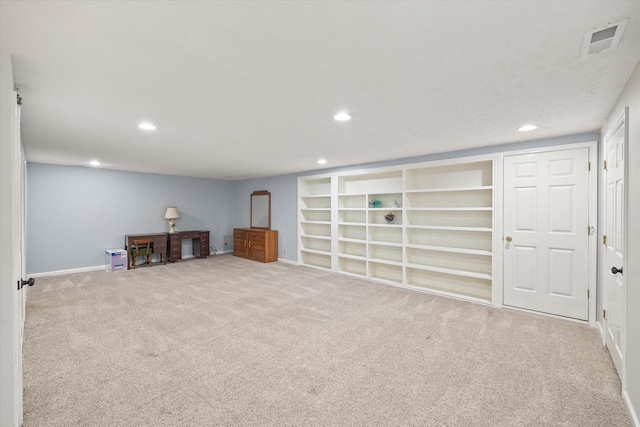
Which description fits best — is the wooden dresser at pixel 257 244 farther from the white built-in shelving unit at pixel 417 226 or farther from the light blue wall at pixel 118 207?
the white built-in shelving unit at pixel 417 226

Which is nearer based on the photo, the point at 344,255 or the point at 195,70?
the point at 195,70

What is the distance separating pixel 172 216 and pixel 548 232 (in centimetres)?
754

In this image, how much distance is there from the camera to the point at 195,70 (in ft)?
6.22

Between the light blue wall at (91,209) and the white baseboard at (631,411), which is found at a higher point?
the light blue wall at (91,209)

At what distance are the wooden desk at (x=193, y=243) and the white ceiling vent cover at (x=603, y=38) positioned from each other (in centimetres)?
769

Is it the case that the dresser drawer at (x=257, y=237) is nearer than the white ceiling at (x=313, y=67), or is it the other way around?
the white ceiling at (x=313, y=67)

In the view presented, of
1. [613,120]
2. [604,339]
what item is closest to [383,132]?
[613,120]

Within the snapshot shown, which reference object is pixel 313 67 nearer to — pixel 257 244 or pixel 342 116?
pixel 342 116

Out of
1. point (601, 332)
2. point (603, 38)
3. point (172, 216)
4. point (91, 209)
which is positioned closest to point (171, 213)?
point (172, 216)

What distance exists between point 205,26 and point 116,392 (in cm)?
255

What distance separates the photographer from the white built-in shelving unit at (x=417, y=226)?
444 cm

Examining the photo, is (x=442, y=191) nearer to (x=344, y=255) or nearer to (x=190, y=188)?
(x=344, y=255)

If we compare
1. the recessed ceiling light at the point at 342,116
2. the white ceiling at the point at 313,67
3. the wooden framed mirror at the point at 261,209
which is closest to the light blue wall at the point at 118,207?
the wooden framed mirror at the point at 261,209

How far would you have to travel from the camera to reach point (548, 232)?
366 cm
